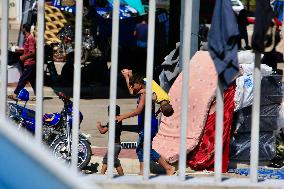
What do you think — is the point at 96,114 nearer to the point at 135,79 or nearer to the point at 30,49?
the point at 30,49

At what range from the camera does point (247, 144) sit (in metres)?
10.3

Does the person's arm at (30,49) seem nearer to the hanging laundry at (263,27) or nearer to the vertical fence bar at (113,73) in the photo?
the vertical fence bar at (113,73)

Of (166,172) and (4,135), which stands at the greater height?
(4,135)

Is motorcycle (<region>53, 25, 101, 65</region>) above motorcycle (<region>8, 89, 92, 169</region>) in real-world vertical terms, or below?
above

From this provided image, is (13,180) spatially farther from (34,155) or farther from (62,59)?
(62,59)

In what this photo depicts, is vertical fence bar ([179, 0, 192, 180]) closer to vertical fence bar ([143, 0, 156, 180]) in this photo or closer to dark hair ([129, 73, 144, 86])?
vertical fence bar ([143, 0, 156, 180])

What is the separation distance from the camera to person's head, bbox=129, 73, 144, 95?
30.9 feet

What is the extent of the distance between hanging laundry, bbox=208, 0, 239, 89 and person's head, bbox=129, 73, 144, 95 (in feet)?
9.16

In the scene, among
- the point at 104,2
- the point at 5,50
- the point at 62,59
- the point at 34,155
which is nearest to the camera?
the point at 34,155

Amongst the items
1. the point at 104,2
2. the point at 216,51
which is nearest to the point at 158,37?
the point at 104,2

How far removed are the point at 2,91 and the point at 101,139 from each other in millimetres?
5808

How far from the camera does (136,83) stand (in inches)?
371

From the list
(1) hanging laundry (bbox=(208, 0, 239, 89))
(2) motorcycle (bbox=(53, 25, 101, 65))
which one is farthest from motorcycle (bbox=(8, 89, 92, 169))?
(2) motorcycle (bbox=(53, 25, 101, 65))

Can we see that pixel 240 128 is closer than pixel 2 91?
No
